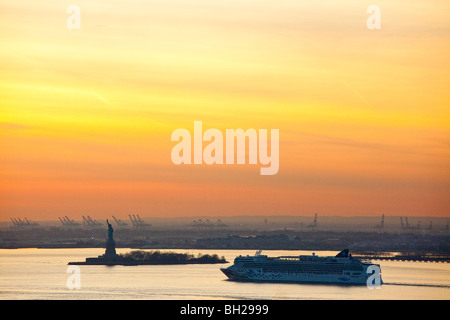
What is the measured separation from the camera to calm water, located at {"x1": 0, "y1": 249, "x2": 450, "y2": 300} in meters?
62.5

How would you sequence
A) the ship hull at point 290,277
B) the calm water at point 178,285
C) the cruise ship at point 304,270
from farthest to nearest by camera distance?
the cruise ship at point 304,270, the ship hull at point 290,277, the calm water at point 178,285

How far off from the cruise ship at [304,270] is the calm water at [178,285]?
1931 mm

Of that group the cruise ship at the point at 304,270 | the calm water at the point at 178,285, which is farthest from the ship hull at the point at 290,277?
the calm water at the point at 178,285

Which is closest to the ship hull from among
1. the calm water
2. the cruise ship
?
the cruise ship

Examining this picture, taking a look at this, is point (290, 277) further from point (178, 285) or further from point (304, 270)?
point (178, 285)

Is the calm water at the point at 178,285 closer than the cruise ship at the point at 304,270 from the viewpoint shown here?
Yes

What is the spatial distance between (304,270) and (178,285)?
14.8 meters

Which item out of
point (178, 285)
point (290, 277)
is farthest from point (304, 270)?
point (178, 285)

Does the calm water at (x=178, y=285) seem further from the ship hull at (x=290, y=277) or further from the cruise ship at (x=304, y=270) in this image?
the cruise ship at (x=304, y=270)

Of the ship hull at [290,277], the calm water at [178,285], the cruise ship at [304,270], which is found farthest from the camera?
the cruise ship at [304,270]

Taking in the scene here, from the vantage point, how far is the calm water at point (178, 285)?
2459 inches
